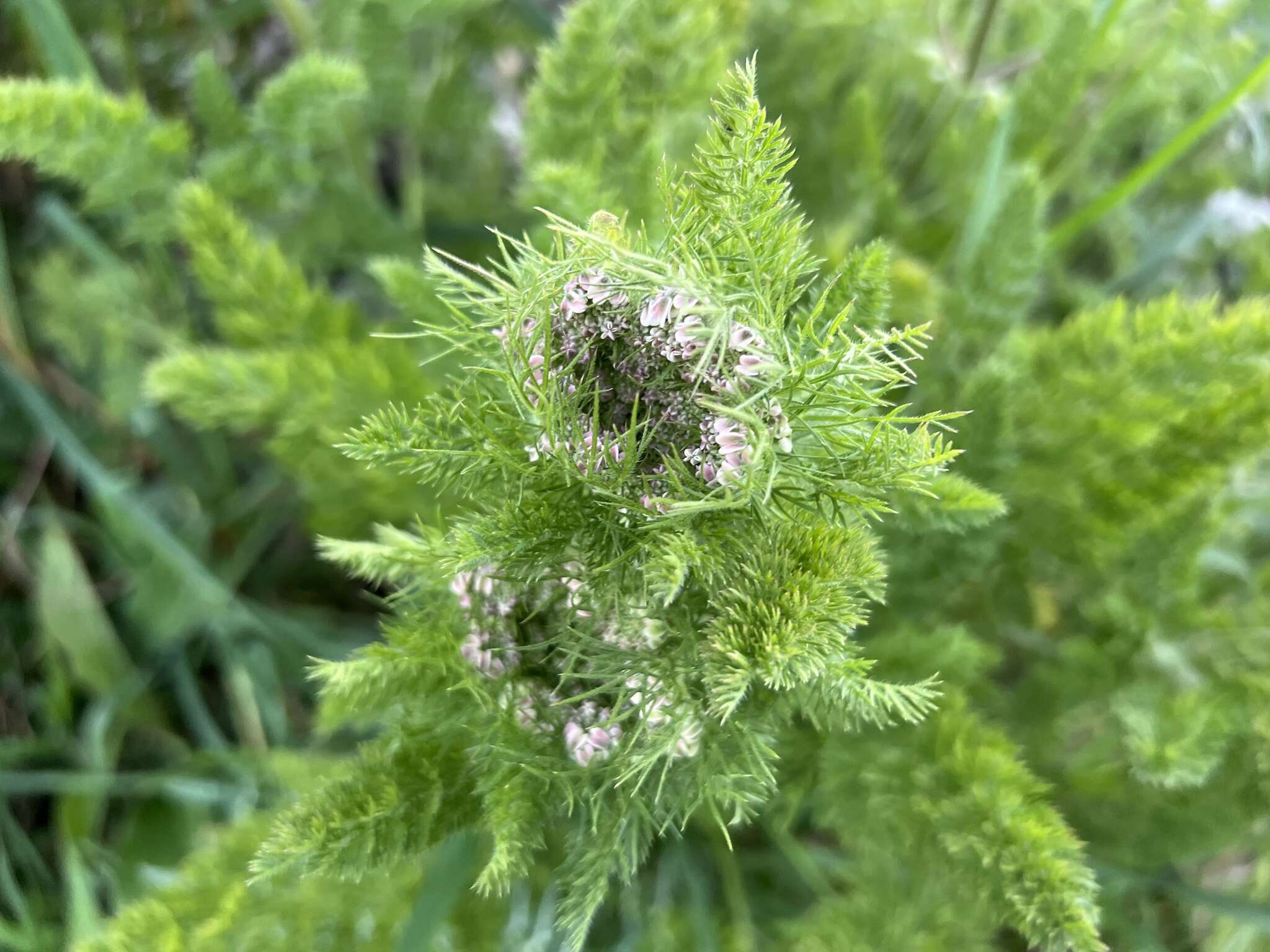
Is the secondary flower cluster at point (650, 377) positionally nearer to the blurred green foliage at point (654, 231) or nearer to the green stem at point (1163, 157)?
the blurred green foliage at point (654, 231)

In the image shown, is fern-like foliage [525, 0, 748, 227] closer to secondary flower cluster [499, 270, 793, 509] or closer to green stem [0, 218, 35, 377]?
secondary flower cluster [499, 270, 793, 509]

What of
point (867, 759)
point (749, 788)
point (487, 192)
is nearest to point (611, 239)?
point (749, 788)

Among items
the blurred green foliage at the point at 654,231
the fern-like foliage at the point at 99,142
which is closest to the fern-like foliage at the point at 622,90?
the blurred green foliage at the point at 654,231

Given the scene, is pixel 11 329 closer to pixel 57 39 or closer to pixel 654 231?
pixel 57 39

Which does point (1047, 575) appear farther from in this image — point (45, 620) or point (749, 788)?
point (45, 620)

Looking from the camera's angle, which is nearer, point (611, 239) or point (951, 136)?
point (611, 239)

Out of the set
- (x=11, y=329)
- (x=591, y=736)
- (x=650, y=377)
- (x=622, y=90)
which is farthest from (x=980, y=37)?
(x=11, y=329)
